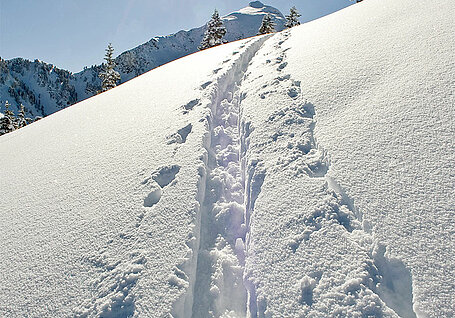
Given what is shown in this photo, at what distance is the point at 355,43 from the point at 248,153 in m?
4.28

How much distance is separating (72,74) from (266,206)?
153 m

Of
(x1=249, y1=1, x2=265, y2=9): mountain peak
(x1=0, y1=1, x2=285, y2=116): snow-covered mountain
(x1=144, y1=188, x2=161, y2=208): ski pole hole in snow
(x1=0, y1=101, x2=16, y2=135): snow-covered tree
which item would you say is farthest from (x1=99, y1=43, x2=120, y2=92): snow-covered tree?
(x1=249, y1=1, x2=265, y2=9): mountain peak

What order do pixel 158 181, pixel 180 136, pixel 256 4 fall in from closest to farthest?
1. pixel 158 181
2. pixel 180 136
3. pixel 256 4

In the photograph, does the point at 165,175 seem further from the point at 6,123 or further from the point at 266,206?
the point at 6,123

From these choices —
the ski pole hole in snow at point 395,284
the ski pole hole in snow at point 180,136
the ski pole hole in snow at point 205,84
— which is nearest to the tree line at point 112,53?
the ski pole hole in snow at point 205,84

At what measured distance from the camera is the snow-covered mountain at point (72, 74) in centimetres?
10575

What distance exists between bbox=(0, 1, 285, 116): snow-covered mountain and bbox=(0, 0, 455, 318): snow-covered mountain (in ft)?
348

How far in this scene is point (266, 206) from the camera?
2.66 m

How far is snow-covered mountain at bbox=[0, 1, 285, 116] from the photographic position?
10575 cm

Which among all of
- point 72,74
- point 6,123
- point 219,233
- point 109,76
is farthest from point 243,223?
point 72,74

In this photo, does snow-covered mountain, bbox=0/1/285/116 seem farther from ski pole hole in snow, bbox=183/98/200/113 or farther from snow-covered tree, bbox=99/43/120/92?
ski pole hole in snow, bbox=183/98/200/113

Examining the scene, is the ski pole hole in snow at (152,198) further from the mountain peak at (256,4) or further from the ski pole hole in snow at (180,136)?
the mountain peak at (256,4)

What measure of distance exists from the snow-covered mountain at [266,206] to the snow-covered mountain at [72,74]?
348 ft

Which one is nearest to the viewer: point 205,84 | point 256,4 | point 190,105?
point 190,105
